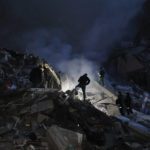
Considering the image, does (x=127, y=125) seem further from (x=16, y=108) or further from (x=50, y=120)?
(x=16, y=108)

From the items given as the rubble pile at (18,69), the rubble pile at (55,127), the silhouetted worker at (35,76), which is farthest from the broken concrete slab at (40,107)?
the rubble pile at (18,69)

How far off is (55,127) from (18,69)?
11657 millimetres

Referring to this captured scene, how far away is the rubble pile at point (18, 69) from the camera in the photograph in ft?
37.0

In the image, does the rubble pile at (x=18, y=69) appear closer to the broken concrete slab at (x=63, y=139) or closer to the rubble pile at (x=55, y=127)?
the rubble pile at (x=55, y=127)

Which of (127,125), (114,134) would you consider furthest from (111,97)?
→ (114,134)

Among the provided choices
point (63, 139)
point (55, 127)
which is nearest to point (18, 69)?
point (55, 127)

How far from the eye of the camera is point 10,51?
15680 millimetres

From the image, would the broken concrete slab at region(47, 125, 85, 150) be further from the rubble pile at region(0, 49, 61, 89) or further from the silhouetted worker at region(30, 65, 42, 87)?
the rubble pile at region(0, 49, 61, 89)

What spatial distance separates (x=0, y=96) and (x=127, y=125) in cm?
517

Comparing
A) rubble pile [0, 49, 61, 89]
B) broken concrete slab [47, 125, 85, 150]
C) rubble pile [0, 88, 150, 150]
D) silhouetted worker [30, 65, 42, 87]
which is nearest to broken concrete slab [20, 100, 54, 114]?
rubble pile [0, 88, 150, 150]

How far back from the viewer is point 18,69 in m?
13.5

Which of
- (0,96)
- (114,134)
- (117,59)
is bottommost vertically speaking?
(114,134)

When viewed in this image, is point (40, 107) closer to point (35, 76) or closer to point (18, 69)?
point (35, 76)

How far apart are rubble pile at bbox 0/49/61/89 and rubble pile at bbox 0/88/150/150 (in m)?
5.05
